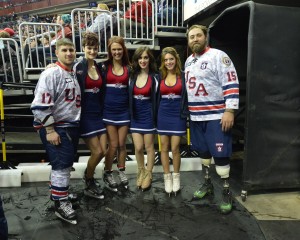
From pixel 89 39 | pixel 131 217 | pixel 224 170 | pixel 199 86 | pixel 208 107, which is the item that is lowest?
pixel 131 217

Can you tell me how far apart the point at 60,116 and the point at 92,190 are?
3.90 ft

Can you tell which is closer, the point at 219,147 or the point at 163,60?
the point at 219,147

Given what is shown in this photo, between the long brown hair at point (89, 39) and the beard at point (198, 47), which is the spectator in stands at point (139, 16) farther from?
the beard at point (198, 47)

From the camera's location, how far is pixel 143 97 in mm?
3598

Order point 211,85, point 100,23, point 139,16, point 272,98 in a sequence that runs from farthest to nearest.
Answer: point 139,16, point 100,23, point 272,98, point 211,85

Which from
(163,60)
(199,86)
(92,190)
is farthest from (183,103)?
Result: (92,190)

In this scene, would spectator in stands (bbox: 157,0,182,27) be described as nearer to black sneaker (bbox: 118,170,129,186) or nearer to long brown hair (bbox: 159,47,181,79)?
long brown hair (bbox: 159,47,181,79)

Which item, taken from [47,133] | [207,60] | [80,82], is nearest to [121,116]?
[80,82]

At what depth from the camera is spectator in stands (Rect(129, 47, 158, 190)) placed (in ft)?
11.8

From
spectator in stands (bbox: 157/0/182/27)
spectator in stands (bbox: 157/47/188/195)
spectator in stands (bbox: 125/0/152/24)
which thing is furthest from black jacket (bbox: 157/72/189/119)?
spectator in stands (bbox: 157/0/182/27)

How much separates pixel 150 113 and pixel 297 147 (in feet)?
6.15

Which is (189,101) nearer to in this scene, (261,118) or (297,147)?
(261,118)

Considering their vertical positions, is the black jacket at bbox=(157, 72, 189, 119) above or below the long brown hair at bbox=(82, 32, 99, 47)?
below

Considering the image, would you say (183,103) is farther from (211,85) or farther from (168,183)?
(168,183)
